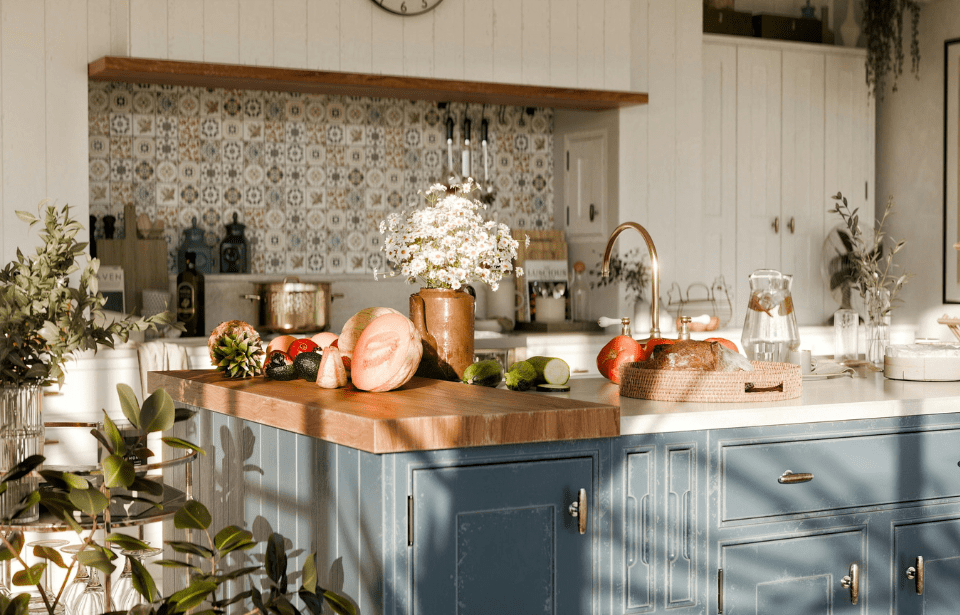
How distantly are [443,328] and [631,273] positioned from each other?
2.90 meters

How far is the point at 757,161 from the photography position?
5770mm

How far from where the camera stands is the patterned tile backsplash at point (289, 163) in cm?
482

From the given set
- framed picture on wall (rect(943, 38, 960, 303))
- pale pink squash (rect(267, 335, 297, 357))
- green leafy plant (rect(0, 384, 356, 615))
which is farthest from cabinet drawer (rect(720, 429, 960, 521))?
framed picture on wall (rect(943, 38, 960, 303))

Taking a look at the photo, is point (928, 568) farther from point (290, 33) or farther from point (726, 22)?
point (726, 22)

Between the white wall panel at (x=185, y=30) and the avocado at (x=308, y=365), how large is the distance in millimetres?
2353

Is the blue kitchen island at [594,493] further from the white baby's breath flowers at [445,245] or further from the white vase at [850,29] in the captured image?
the white vase at [850,29]

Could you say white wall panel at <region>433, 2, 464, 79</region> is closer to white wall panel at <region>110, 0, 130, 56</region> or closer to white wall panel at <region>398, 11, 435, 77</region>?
white wall panel at <region>398, 11, 435, 77</region>

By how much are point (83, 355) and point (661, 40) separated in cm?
309

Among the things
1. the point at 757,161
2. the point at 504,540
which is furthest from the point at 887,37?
the point at 504,540

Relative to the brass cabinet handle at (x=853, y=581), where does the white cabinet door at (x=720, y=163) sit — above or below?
above

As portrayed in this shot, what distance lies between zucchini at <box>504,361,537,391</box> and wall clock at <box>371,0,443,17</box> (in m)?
2.56

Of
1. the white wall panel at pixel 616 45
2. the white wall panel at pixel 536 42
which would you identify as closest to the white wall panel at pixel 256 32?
the white wall panel at pixel 536 42

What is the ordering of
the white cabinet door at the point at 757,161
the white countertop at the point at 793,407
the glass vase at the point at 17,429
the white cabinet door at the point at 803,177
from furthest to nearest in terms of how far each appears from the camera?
the white cabinet door at the point at 803,177 → the white cabinet door at the point at 757,161 → the white countertop at the point at 793,407 → the glass vase at the point at 17,429

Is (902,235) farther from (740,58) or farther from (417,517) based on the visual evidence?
(417,517)
